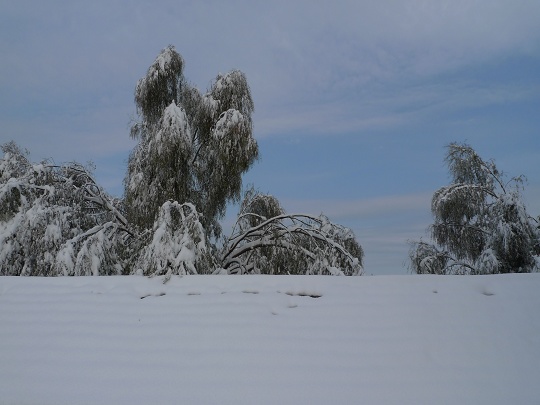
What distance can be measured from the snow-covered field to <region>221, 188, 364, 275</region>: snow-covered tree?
225 inches

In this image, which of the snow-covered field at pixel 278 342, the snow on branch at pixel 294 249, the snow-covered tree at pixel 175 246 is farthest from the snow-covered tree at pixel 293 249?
the snow-covered field at pixel 278 342

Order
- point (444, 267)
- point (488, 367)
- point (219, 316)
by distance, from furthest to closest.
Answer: point (444, 267), point (219, 316), point (488, 367)

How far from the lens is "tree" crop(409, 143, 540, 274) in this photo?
10336 millimetres

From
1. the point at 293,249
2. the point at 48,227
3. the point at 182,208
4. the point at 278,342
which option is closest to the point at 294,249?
the point at 293,249

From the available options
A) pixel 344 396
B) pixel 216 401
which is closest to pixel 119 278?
pixel 216 401

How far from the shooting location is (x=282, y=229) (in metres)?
9.61

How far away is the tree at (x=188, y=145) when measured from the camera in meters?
8.91

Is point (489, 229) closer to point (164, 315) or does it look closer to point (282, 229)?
point (282, 229)

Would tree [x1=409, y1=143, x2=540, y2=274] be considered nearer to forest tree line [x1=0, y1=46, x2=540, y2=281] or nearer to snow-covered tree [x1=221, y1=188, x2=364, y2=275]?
forest tree line [x1=0, y1=46, x2=540, y2=281]

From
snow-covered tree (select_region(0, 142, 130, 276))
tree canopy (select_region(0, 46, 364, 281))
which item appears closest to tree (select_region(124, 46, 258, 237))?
tree canopy (select_region(0, 46, 364, 281))

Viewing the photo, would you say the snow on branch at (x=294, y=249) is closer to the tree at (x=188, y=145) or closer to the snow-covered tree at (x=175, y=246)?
the tree at (x=188, y=145)

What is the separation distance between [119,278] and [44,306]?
553 mm

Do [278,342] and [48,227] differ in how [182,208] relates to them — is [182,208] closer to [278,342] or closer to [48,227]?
[48,227]

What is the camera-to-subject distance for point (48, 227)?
8625 millimetres
